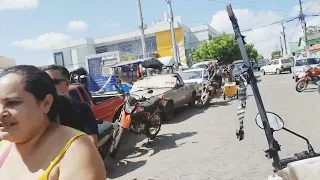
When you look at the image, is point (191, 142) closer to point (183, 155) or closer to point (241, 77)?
point (183, 155)

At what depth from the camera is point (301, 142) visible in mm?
7043

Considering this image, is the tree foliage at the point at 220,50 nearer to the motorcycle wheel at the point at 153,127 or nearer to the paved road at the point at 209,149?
the paved road at the point at 209,149

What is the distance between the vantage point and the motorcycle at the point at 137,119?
7.41 meters

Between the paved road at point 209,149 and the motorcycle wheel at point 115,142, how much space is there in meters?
0.20

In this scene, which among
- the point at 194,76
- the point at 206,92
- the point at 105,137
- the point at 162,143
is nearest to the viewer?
the point at 105,137

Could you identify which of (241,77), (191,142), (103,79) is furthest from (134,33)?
(241,77)

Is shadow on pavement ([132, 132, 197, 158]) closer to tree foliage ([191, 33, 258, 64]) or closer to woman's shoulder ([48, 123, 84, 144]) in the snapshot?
woman's shoulder ([48, 123, 84, 144])

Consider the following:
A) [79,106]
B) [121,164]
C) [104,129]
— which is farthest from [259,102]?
Answer: [121,164]

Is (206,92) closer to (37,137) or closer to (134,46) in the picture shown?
(37,137)

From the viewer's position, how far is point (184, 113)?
520 inches

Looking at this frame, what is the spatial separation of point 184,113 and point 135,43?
3954cm

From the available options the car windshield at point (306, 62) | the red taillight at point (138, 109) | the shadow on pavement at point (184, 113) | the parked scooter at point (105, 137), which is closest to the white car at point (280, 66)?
the car windshield at point (306, 62)

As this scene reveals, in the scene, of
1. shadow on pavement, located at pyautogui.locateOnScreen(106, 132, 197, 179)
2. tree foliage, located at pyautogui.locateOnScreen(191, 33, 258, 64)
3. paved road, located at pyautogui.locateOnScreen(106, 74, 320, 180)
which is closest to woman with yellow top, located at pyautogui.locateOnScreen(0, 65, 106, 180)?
paved road, located at pyautogui.locateOnScreen(106, 74, 320, 180)

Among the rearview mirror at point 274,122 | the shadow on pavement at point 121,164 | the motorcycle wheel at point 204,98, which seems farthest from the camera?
the motorcycle wheel at point 204,98
